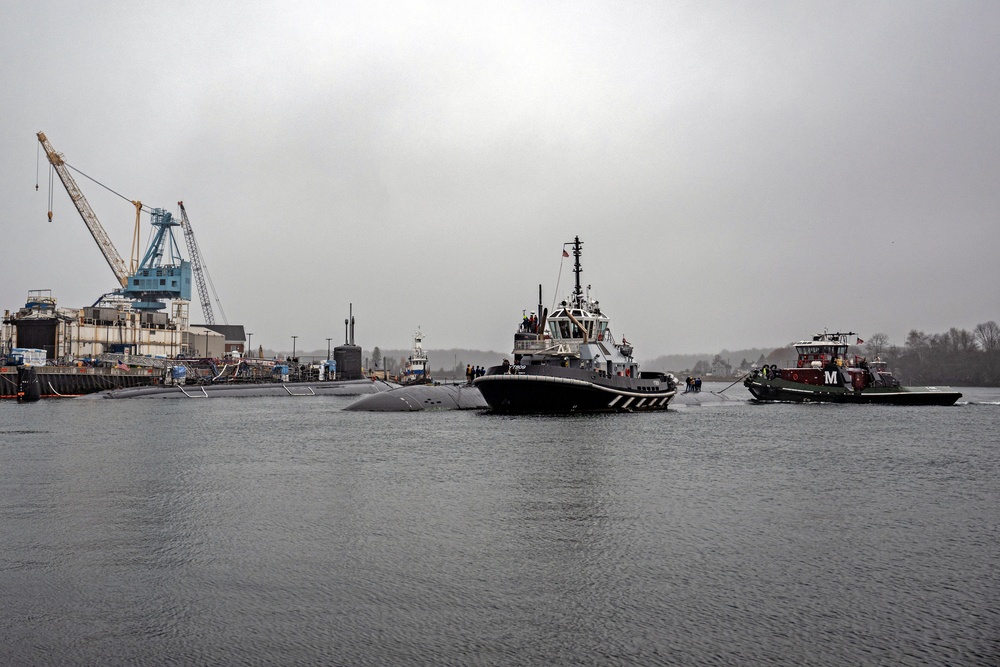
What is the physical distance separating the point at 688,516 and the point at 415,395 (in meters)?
42.4

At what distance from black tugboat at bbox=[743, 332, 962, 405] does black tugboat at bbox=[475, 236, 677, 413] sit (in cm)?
1429

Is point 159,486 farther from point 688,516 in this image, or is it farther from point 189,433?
point 189,433

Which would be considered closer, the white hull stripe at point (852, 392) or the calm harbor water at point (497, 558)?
the calm harbor water at point (497, 558)

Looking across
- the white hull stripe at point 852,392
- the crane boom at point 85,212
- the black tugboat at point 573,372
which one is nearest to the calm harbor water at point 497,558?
the black tugboat at point 573,372

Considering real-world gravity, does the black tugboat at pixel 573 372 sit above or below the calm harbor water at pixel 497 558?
above

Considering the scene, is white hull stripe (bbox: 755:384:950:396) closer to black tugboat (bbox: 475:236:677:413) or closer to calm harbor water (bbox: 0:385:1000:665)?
black tugboat (bbox: 475:236:677:413)

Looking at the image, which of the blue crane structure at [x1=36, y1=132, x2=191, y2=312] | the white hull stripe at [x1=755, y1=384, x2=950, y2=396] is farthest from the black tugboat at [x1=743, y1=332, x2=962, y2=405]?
the blue crane structure at [x1=36, y1=132, x2=191, y2=312]

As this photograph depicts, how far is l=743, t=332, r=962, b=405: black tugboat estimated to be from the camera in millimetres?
64188

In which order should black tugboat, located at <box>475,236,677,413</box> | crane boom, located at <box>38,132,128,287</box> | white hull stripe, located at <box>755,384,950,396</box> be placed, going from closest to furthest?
black tugboat, located at <box>475,236,677,413</box> → white hull stripe, located at <box>755,384,950,396</box> → crane boom, located at <box>38,132,128,287</box>

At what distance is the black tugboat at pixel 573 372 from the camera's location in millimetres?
45969

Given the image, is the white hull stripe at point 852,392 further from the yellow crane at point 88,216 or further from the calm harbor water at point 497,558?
the yellow crane at point 88,216

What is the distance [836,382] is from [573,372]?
102ft

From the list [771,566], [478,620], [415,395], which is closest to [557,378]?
[415,395]

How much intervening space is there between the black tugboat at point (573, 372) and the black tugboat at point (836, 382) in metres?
14.3
